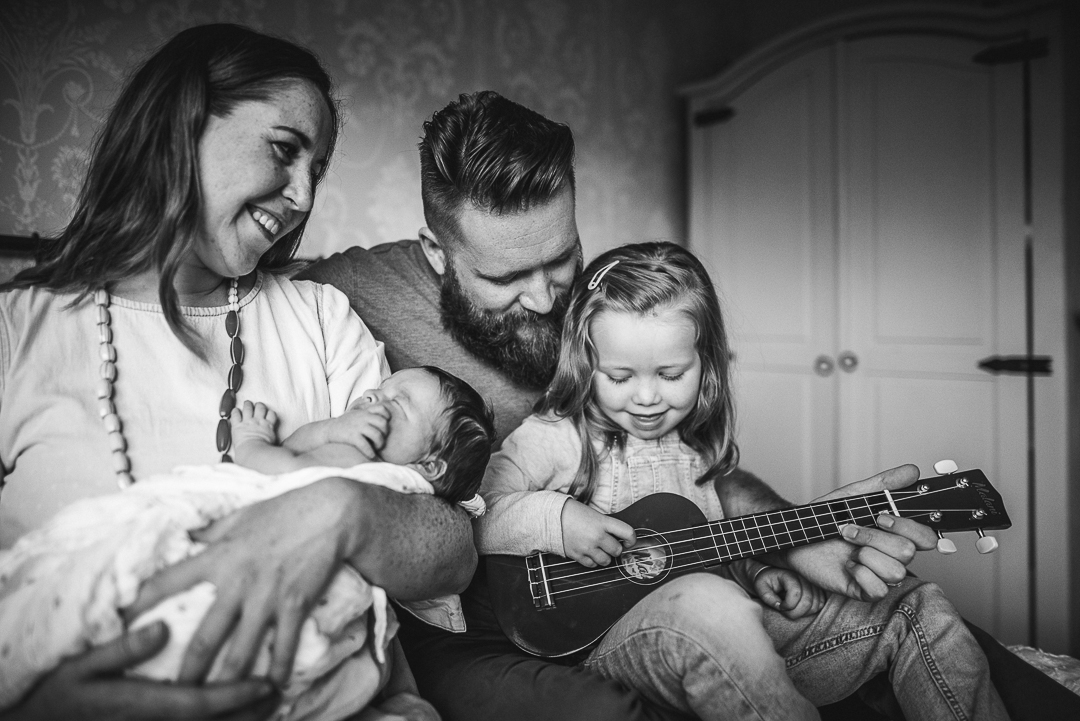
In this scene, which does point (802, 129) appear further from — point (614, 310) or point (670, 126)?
point (614, 310)

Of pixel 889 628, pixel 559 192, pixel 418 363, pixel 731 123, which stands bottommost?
pixel 889 628

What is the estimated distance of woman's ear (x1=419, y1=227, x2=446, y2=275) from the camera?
51.1 inches

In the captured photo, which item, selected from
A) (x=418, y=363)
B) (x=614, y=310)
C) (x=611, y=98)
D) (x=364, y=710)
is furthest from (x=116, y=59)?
(x=611, y=98)

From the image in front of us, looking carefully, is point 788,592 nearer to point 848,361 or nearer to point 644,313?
point 644,313

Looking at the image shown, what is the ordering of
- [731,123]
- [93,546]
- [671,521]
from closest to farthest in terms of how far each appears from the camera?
[93,546] < [671,521] < [731,123]

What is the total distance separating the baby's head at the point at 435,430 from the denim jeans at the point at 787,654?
30cm

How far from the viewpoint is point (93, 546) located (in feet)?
2.12

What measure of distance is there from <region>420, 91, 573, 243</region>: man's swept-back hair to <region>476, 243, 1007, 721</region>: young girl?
0.58 ft

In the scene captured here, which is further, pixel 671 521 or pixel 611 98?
pixel 611 98

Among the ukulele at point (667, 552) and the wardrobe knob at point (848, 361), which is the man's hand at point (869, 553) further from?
the wardrobe knob at point (848, 361)

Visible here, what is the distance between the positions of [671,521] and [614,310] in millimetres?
333

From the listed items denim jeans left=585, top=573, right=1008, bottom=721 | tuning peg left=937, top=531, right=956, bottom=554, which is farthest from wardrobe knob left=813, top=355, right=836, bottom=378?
tuning peg left=937, top=531, right=956, bottom=554

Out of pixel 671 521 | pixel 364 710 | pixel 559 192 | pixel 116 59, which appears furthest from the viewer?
pixel 116 59

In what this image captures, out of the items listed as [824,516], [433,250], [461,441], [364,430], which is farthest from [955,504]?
[433,250]
